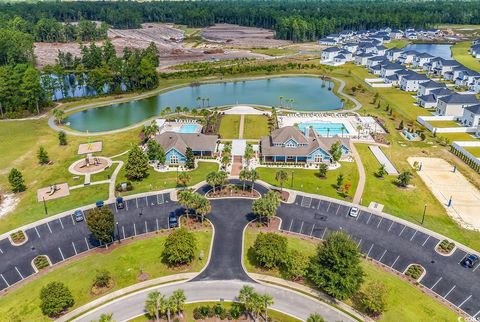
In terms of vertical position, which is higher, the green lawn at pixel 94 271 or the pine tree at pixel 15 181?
the pine tree at pixel 15 181

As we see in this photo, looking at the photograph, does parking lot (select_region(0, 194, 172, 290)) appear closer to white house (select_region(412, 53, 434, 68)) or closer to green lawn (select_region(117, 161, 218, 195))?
green lawn (select_region(117, 161, 218, 195))

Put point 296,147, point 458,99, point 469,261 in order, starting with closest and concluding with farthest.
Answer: point 469,261, point 296,147, point 458,99

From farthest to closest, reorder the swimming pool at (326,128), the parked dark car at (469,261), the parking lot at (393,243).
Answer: the swimming pool at (326,128)
the parked dark car at (469,261)
the parking lot at (393,243)

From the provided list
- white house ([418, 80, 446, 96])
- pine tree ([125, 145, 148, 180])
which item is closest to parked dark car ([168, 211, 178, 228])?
pine tree ([125, 145, 148, 180])

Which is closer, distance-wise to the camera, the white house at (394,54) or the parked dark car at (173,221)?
the parked dark car at (173,221)

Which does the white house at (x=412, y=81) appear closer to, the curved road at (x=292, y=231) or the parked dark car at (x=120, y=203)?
the curved road at (x=292, y=231)

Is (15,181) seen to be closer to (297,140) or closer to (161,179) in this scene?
(161,179)

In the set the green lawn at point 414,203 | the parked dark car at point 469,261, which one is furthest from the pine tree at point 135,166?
the parked dark car at point 469,261

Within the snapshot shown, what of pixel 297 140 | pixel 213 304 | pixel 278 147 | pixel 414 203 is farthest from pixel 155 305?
pixel 297 140
